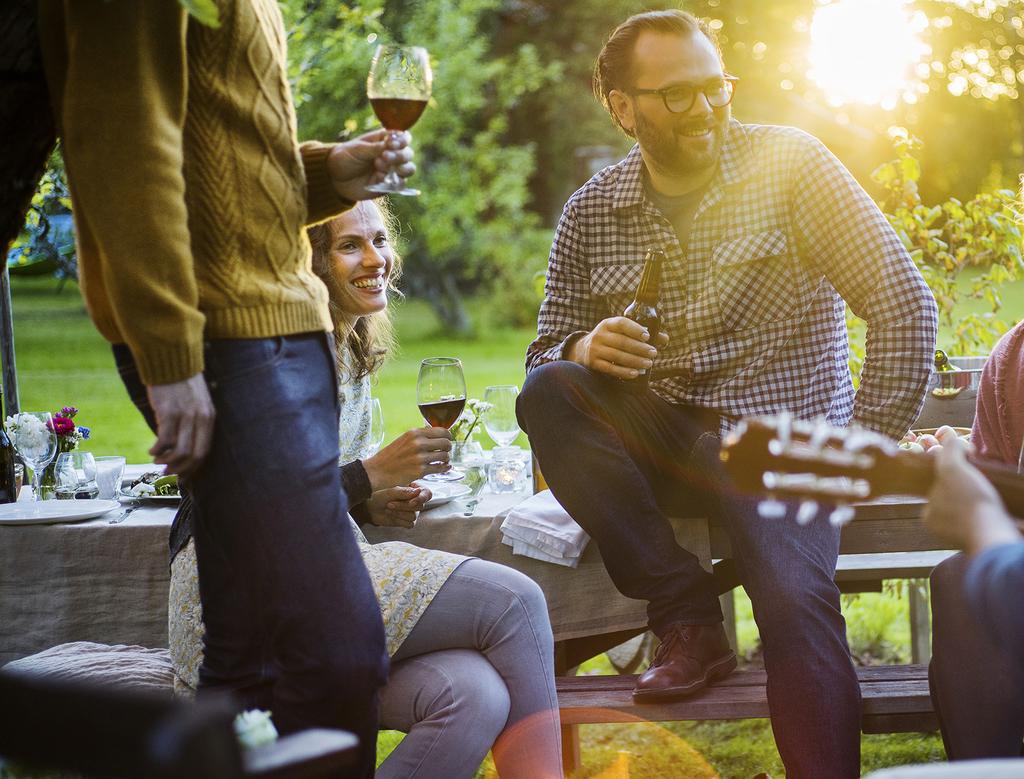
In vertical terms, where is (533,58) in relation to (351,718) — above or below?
above

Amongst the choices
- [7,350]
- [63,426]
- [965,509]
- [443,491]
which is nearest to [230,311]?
[965,509]

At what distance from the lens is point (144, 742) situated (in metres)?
0.90

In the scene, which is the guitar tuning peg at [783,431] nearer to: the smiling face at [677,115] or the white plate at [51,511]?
the smiling face at [677,115]

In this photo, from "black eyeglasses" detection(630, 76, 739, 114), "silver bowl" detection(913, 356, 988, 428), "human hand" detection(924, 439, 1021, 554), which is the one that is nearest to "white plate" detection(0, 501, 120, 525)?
A: "black eyeglasses" detection(630, 76, 739, 114)

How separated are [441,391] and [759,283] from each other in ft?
2.83

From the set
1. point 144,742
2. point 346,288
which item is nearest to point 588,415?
point 346,288

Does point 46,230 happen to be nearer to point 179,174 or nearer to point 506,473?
point 506,473

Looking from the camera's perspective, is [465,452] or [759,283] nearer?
[759,283]

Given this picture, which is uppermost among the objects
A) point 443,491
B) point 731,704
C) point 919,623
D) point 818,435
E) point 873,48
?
point 873,48

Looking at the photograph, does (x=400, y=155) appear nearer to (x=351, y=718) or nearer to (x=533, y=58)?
(x=351, y=718)

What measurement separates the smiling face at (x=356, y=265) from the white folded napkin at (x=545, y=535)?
0.64 meters

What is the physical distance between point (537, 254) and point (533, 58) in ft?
10.8

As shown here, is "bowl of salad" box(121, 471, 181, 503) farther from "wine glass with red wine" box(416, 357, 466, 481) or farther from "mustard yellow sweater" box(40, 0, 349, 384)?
"mustard yellow sweater" box(40, 0, 349, 384)

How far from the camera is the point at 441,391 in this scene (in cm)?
266
